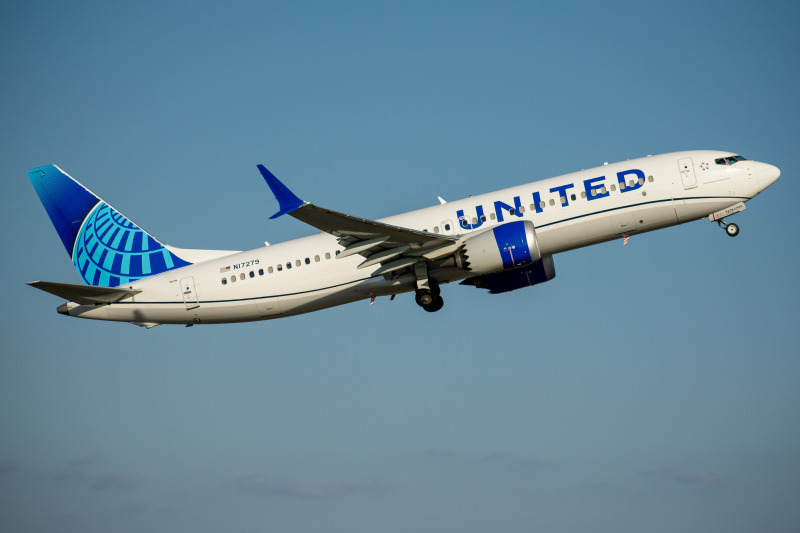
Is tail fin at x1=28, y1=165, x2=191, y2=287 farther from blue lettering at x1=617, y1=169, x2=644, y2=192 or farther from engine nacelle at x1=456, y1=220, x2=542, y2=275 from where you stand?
blue lettering at x1=617, y1=169, x2=644, y2=192

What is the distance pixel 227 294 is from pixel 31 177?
13.0 metres

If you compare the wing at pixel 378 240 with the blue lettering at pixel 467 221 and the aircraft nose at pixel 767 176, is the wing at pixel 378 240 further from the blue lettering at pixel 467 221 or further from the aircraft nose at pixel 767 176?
the aircraft nose at pixel 767 176

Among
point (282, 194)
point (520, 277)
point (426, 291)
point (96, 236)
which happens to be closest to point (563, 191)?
point (520, 277)

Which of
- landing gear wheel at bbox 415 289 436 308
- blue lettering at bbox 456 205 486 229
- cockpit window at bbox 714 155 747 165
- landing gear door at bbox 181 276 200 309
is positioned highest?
cockpit window at bbox 714 155 747 165

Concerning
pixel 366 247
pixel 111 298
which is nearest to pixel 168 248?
pixel 111 298

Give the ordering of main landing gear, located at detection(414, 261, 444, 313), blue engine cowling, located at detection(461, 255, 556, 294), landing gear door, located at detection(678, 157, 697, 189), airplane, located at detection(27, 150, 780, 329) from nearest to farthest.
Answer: airplane, located at detection(27, 150, 780, 329), landing gear door, located at detection(678, 157, 697, 189), main landing gear, located at detection(414, 261, 444, 313), blue engine cowling, located at detection(461, 255, 556, 294)

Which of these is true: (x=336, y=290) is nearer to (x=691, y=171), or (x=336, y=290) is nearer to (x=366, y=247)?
(x=366, y=247)

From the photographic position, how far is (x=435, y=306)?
42.7m

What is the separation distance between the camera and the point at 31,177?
4822 cm

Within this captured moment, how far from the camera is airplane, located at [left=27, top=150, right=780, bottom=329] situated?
40.2 meters

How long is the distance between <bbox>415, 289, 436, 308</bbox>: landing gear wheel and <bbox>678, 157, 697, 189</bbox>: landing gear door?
471 inches

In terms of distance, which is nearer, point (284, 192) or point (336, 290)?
point (284, 192)

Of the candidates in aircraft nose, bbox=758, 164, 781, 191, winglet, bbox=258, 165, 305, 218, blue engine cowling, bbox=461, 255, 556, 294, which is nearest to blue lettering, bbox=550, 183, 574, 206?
blue engine cowling, bbox=461, 255, 556, 294

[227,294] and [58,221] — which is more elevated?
[58,221]
